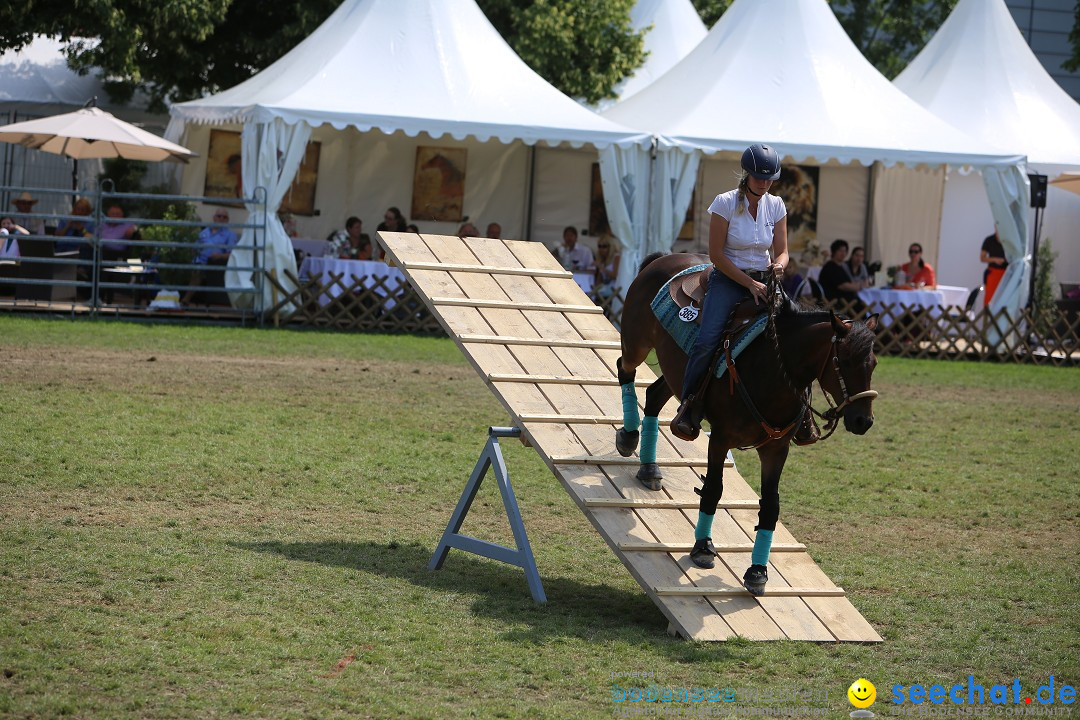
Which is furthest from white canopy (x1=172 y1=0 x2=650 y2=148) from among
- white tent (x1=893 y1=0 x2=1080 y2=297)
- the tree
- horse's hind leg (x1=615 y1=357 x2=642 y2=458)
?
horse's hind leg (x1=615 y1=357 x2=642 y2=458)

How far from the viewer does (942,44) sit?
26.2 metres

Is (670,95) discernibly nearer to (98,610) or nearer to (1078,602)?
(1078,602)

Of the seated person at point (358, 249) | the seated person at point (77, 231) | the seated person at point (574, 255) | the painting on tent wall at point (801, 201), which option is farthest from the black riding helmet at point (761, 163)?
the painting on tent wall at point (801, 201)

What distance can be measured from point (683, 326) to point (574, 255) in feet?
47.5

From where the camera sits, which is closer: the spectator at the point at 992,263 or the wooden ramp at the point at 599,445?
the wooden ramp at the point at 599,445

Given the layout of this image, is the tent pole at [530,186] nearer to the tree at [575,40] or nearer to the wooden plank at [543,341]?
→ the tree at [575,40]

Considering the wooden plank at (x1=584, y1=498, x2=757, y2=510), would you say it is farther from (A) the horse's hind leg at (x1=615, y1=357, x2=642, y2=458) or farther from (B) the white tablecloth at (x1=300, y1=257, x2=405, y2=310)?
(B) the white tablecloth at (x1=300, y1=257, x2=405, y2=310)

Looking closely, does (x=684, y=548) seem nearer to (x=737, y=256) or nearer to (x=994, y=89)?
(x=737, y=256)

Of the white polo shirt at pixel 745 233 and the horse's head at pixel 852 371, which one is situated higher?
the white polo shirt at pixel 745 233

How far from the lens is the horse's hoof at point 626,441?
7680 millimetres

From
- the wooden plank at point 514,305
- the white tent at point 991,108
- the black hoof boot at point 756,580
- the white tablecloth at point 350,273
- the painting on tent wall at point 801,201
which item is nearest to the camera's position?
the black hoof boot at point 756,580

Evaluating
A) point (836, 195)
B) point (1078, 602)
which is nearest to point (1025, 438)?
point (1078, 602)

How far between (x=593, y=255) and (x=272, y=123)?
20.3ft

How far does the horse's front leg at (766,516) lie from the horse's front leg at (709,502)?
21 centimetres
